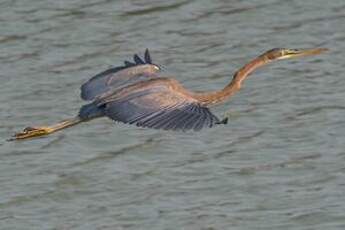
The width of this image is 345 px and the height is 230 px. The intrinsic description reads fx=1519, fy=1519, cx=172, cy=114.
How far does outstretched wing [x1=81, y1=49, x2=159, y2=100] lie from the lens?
12.2 metres

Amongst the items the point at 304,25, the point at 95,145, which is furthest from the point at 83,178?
the point at 304,25

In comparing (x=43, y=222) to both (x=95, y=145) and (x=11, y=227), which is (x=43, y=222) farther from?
(x=95, y=145)

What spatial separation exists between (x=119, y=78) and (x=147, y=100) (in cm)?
88

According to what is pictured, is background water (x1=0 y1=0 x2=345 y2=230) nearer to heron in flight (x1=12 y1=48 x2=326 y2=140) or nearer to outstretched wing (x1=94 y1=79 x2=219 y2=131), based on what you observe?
heron in flight (x1=12 y1=48 x2=326 y2=140)

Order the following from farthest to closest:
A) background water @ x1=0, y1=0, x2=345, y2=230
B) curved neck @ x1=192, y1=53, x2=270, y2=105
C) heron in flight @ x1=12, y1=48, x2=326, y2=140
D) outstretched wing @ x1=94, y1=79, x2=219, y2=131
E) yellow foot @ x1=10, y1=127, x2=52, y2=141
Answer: yellow foot @ x1=10, y1=127, x2=52, y2=141
background water @ x1=0, y1=0, x2=345, y2=230
curved neck @ x1=192, y1=53, x2=270, y2=105
heron in flight @ x1=12, y1=48, x2=326, y2=140
outstretched wing @ x1=94, y1=79, x2=219, y2=131

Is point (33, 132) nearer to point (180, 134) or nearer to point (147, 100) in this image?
point (147, 100)

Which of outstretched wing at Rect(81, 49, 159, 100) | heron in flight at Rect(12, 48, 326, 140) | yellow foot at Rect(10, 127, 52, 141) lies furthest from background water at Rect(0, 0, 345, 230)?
outstretched wing at Rect(81, 49, 159, 100)

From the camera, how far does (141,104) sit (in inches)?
452

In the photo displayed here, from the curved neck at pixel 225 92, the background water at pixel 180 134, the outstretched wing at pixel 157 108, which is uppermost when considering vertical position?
the outstretched wing at pixel 157 108

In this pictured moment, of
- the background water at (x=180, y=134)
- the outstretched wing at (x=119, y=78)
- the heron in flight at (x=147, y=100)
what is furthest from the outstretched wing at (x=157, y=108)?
the background water at (x=180, y=134)

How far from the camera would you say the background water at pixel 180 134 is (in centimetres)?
1244

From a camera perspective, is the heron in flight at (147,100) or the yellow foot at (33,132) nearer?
the heron in flight at (147,100)

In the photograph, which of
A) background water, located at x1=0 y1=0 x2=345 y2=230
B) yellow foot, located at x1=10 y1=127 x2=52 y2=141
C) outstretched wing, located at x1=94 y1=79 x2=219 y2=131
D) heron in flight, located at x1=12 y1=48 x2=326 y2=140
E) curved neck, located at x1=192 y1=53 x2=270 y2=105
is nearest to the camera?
outstretched wing, located at x1=94 y1=79 x2=219 y2=131

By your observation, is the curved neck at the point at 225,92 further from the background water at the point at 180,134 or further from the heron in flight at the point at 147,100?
the background water at the point at 180,134
